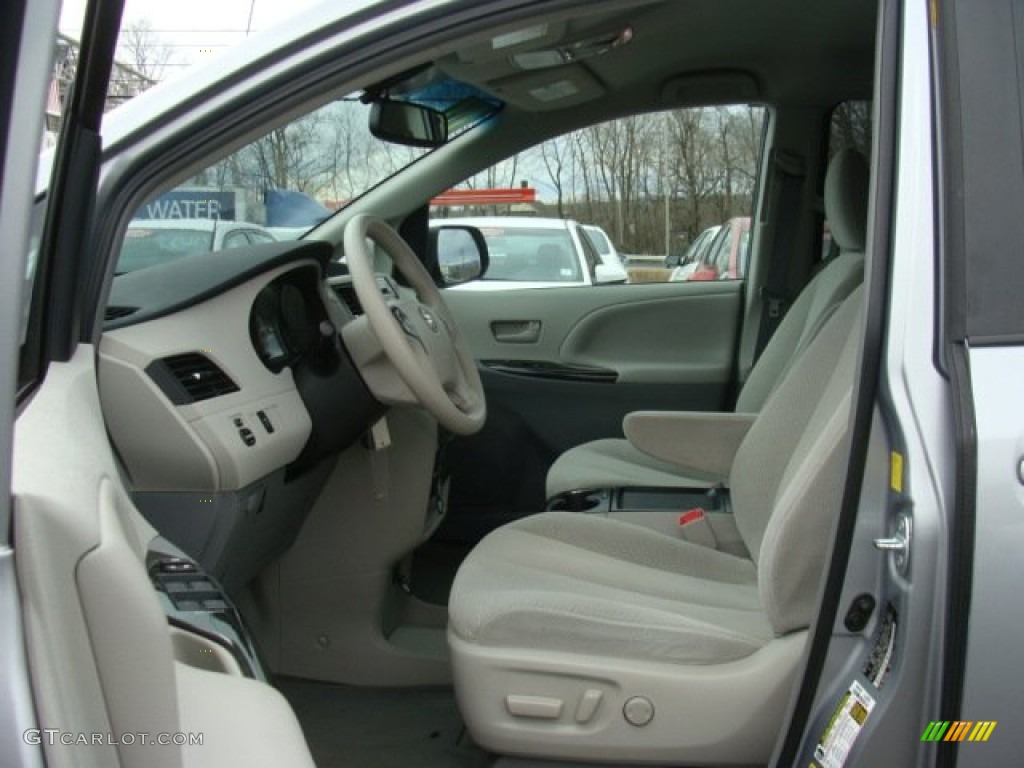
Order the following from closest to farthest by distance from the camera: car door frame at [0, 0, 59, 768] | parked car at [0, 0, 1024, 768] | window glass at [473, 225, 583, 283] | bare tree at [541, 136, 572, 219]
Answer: car door frame at [0, 0, 59, 768]
parked car at [0, 0, 1024, 768]
bare tree at [541, 136, 572, 219]
window glass at [473, 225, 583, 283]

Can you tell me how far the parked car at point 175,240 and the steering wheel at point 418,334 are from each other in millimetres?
321

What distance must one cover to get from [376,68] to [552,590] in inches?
34.7

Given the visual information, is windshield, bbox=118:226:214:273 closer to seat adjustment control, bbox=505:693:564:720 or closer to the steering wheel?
the steering wheel

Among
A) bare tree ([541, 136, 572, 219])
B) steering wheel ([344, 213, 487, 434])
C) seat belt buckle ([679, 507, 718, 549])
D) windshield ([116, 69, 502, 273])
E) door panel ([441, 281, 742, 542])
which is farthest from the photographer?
door panel ([441, 281, 742, 542])

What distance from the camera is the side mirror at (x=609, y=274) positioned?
11.4 ft

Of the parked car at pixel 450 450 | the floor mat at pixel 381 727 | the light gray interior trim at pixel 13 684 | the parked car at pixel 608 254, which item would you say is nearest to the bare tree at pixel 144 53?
the parked car at pixel 450 450

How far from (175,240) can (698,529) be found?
4.20 ft

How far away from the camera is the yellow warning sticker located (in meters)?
1.19

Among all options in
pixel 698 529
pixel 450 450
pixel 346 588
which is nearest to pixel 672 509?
pixel 698 529

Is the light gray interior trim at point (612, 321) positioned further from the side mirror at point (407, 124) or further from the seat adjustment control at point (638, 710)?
the seat adjustment control at point (638, 710)

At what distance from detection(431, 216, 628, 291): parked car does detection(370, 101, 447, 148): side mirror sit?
37cm

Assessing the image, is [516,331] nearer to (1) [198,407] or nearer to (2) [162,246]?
(2) [162,246]

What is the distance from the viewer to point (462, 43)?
1.46 metres

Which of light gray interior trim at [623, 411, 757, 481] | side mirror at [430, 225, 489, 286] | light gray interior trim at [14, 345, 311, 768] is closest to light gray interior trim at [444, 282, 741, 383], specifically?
side mirror at [430, 225, 489, 286]
